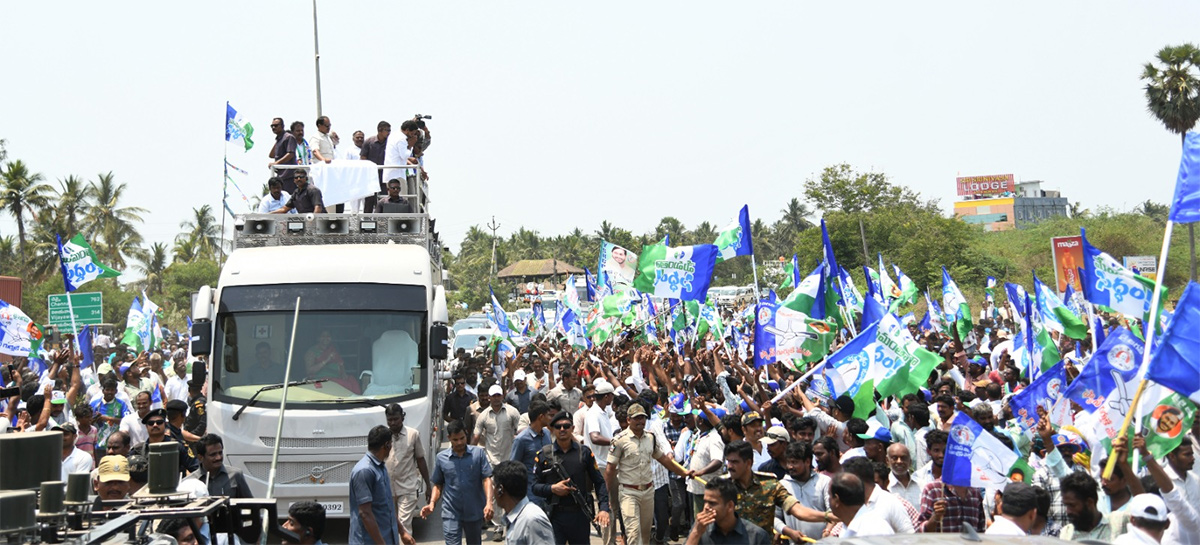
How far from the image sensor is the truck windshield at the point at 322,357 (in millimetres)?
10922

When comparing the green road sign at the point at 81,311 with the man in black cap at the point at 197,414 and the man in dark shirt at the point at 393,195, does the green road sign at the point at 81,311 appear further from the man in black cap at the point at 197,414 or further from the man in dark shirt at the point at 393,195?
the man in dark shirt at the point at 393,195

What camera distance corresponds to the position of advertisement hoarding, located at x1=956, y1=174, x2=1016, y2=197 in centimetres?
13662

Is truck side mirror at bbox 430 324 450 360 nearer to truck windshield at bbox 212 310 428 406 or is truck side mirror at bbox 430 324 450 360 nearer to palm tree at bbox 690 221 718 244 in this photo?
truck windshield at bbox 212 310 428 406

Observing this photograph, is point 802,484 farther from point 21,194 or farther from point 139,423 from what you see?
point 21,194

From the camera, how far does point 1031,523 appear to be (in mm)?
5801

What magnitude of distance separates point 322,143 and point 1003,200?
12484 centimetres

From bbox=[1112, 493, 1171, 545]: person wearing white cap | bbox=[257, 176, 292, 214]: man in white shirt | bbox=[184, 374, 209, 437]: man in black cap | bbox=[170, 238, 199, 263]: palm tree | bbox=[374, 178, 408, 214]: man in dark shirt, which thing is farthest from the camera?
bbox=[170, 238, 199, 263]: palm tree

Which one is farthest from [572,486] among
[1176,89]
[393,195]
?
[1176,89]

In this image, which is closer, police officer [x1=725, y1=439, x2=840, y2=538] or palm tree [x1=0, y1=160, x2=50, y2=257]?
police officer [x1=725, y1=439, x2=840, y2=538]

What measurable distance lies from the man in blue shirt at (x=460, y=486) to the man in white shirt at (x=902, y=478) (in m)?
3.11

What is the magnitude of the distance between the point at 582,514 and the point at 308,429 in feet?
10.6

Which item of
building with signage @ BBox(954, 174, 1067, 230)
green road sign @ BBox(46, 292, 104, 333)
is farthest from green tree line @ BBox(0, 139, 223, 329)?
building with signage @ BBox(954, 174, 1067, 230)

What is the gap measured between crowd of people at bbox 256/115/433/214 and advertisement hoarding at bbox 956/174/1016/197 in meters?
130

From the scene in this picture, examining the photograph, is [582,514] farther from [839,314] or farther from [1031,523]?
[839,314]
